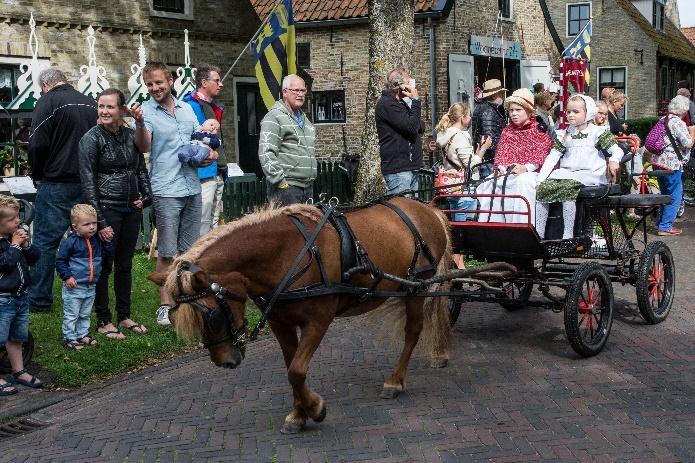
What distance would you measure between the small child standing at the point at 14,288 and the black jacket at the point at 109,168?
0.84 m

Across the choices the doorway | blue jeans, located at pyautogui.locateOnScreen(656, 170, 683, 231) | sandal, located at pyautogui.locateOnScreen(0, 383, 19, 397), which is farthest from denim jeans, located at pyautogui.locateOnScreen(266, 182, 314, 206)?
the doorway

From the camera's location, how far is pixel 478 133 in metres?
11.2

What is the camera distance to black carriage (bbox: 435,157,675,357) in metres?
6.48

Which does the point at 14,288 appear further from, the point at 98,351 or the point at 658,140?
the point at 658,140

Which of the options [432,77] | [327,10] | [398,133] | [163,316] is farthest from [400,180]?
[327,10]

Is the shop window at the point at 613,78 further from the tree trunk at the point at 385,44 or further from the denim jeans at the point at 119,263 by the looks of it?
the denim jeans at the point at 119,263

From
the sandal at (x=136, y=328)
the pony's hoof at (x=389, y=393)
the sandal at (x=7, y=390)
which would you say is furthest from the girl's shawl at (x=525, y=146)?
the sandal at (x=7, y=390)

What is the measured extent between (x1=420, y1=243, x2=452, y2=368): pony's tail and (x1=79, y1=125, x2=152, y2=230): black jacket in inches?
110

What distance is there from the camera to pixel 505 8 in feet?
81.4

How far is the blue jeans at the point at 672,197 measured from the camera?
13141mm

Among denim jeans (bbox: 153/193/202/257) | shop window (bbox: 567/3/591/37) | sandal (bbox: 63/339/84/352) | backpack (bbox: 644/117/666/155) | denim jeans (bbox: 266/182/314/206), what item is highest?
shop window (bbox: 567/3/591/37)

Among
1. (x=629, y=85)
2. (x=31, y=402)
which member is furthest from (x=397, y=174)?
(x=629, y=85)

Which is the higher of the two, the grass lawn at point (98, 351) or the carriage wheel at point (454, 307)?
the carriage wheel at point (454, 307)

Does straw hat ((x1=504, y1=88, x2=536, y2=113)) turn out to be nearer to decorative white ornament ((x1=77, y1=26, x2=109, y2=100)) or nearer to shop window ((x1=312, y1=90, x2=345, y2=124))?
decorative white ornament ((x1=77, y1=26, x2=109, y2=100))
